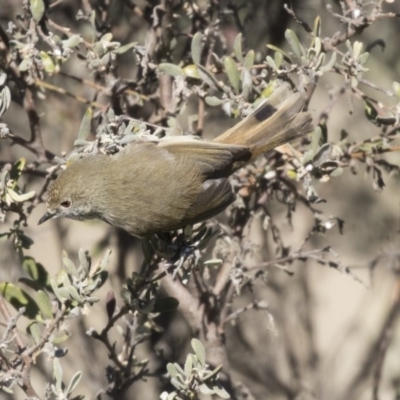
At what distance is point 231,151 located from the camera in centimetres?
193

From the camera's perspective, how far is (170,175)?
1954 mm

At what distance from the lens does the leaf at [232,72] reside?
1834 mm

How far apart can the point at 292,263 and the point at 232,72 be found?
111 cm

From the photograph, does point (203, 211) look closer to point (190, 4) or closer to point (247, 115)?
point (247, 115)

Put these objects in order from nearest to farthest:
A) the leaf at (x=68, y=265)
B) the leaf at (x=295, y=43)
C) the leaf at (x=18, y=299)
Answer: the leaf at (x=68, y=265) → the leaf at (x=295, y=43) → the leaf at (x=18, y=299)

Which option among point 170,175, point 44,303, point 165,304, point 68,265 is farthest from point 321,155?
point 44,303

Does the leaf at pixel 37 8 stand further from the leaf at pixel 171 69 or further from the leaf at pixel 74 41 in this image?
the leaf at pixel 171 69

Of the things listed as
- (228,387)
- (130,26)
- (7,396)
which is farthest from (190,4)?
(7,396)

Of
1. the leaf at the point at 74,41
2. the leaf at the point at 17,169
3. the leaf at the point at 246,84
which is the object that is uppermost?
the leaf at the point at 74,41

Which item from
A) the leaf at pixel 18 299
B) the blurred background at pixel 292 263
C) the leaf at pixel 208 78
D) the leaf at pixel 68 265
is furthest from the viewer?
the blurred background at pixel 292 263

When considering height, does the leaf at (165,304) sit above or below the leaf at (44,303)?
below

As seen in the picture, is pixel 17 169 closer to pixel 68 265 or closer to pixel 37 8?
pixel 68 265

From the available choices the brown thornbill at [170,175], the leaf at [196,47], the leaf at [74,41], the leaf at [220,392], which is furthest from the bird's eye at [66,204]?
the leaf at [220,392]

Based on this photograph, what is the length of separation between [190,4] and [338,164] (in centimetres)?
73
